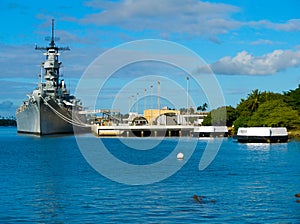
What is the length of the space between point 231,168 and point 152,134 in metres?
116

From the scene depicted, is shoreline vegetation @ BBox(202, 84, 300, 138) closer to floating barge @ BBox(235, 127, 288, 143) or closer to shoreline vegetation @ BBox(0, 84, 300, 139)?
shoreline vegetation @ BBox(0, 84, 300, 139)

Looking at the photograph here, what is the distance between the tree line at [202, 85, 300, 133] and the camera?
133 metres

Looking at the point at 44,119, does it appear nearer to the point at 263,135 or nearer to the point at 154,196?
the point at 263,135

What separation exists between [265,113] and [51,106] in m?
54.4

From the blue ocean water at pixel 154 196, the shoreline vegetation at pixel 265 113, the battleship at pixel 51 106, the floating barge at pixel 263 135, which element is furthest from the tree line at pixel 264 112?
the blue ocean water at pixel 154 196

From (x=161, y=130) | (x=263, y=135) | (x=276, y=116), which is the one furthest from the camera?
(x=161, y=130)

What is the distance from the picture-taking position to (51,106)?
13700 cm

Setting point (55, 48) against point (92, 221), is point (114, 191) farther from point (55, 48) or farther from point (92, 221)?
point (55, 48)

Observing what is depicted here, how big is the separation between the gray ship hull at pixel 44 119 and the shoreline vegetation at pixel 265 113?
47861mm

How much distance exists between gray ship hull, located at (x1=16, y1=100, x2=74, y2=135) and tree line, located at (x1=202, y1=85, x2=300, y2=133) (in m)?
47.9

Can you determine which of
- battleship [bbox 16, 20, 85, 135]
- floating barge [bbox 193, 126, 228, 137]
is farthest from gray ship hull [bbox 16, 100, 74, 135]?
floating barge [bbox 193, 126, 228, 137]

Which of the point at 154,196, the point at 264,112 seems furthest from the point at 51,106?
the point at 154,196

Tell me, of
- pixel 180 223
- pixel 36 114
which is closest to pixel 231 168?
pixel 180 223

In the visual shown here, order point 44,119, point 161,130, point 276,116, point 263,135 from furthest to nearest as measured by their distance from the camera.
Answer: point 161,130
point 44,119
point 276,116
point 263,135
